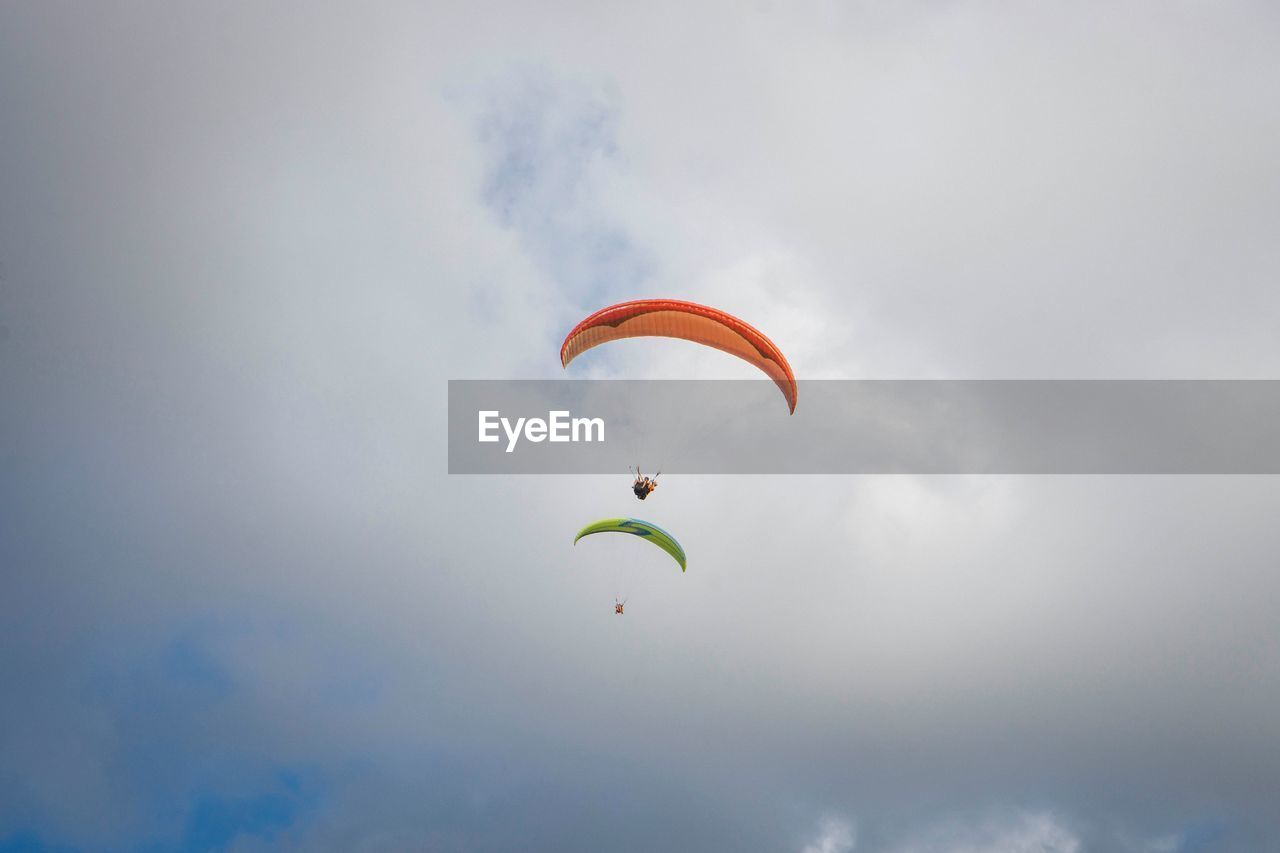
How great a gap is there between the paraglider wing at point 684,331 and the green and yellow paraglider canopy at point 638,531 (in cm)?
963

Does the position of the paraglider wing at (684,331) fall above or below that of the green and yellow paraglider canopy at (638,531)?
above

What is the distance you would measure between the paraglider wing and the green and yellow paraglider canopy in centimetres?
963

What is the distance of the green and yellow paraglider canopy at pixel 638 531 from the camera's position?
1639 inches

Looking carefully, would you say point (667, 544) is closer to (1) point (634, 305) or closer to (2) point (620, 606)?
(2) point (620, 606)

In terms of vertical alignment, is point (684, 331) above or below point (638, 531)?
above

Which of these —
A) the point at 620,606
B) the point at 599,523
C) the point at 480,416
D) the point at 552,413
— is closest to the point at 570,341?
the point at 552,413

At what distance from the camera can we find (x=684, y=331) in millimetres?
39000

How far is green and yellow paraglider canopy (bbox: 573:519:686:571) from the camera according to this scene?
41.6 m

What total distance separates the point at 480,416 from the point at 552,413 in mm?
5607

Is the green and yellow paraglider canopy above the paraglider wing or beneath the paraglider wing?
beneath

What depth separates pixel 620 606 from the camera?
140 ft

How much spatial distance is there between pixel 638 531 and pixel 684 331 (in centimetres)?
1179

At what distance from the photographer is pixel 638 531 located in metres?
42.2

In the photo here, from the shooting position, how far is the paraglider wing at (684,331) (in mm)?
37000
